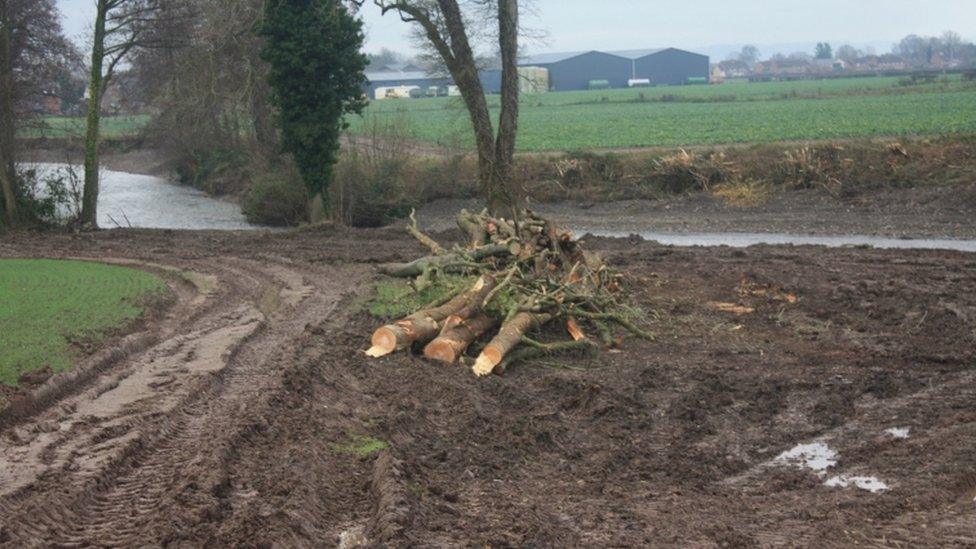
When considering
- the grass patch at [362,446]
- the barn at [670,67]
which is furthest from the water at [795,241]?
the barn at [670,67]

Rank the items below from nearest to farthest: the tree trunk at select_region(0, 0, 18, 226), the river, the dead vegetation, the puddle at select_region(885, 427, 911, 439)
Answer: the puddle at select_region(885, 427, 911, 439)
the river
the tree trunk at select_region(0, 0, 18, 226)
the dead vegetation

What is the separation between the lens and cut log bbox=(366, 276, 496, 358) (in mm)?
13516

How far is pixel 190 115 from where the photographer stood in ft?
148

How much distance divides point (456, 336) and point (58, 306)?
6.44m

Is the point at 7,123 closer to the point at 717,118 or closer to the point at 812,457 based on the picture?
the point at 812,457

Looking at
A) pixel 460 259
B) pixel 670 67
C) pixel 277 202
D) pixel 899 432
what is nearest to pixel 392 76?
pixel 670 67

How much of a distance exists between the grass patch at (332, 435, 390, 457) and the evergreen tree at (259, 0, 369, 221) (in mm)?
21663

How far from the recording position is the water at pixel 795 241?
85.4ft

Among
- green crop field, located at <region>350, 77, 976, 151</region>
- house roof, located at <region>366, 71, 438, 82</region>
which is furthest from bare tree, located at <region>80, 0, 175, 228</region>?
house roof, located at <region>366, 71, 438, 82</region>

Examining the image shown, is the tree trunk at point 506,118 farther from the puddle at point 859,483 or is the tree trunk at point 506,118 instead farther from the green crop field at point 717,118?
the puddle at point 859,483

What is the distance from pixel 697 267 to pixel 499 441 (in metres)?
12.0

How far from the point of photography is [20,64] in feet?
107

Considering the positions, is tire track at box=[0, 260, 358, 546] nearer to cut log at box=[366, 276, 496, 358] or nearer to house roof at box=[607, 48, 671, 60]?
cut log at box=[366, 276, 496, 358]

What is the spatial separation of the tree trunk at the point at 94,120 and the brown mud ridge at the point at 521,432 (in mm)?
14929
